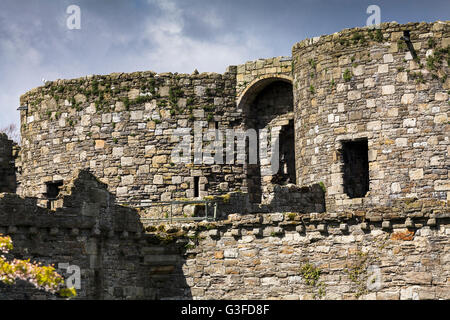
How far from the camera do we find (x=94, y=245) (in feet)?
83.0

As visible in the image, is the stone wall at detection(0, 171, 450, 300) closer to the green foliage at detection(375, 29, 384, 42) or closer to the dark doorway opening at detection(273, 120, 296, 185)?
the green foliage at detection(375, 29, 384, 42)

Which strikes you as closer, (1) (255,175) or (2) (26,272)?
(2) (26,272)

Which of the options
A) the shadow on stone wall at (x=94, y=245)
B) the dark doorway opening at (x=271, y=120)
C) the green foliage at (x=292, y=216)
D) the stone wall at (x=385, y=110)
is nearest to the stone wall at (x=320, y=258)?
the green foliage at (x=292, y=216)

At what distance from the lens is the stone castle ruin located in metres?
24.9

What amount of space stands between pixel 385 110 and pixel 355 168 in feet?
6.22

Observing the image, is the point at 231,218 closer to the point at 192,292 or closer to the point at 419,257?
the point at 192,292

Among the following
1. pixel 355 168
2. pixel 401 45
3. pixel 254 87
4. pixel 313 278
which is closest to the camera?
pixel 313 278

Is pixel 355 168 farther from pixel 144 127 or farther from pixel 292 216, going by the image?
pixel 144 127

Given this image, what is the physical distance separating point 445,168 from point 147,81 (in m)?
9.17

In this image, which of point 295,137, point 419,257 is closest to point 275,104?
point 295,137

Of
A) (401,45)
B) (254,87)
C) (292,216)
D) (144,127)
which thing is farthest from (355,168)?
(144,127)

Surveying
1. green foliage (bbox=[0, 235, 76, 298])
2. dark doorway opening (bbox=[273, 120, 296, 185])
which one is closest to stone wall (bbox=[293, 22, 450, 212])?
dark doorway opening (bbox=[273, 120, 296, 185])

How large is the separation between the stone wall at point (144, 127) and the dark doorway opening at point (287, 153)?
1.23 m

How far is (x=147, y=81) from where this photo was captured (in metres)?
33.9
